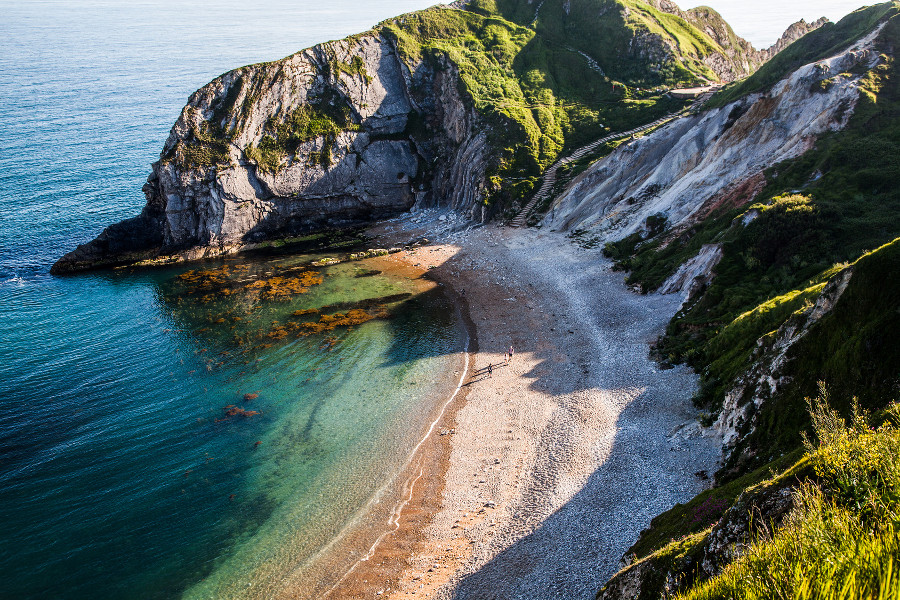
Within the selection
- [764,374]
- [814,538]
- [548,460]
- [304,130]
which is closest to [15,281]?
[304,130]

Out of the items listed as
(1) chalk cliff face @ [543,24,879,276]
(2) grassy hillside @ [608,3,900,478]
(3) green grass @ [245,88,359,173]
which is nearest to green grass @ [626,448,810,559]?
(2) grassy hillside @ [608,3,900,478]

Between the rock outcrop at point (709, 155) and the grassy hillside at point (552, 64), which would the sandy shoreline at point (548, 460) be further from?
the grassy hillside at point (552, 64)

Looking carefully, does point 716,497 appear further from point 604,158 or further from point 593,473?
point 604,158

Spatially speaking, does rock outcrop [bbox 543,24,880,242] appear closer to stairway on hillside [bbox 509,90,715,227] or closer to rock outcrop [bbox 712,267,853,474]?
stairway on hillside [bbox 509,90,715,227]

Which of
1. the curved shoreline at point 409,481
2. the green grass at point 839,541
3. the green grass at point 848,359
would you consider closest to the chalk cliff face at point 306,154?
the curved shoreline at point 409,481

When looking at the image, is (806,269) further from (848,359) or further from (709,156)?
(709,156)
